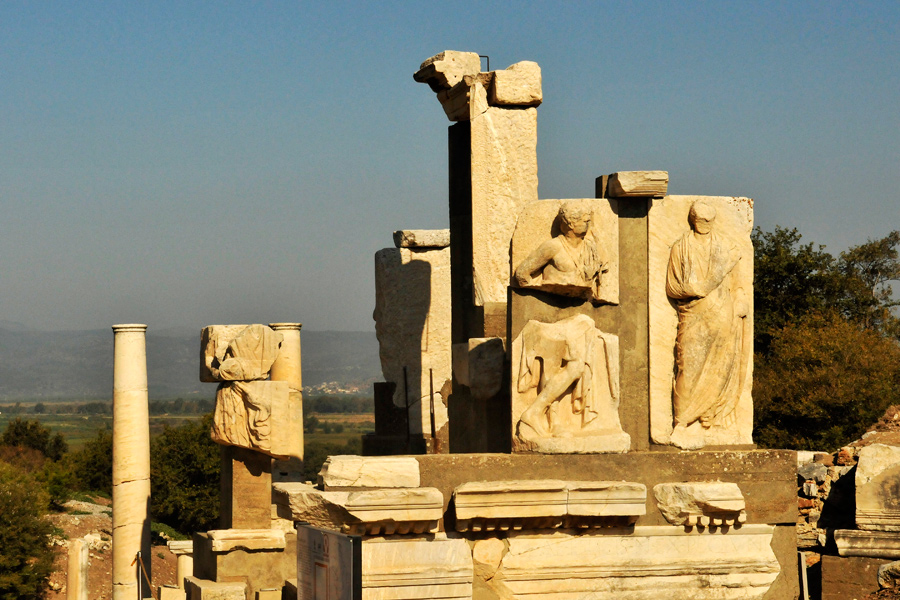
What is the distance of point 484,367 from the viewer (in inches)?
365

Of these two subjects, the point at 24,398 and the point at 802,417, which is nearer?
the point at 802,417

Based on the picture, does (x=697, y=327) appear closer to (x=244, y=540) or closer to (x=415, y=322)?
(x=244, y=540)

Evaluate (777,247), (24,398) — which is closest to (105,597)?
(777,247)

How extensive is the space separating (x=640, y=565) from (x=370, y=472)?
198 cm

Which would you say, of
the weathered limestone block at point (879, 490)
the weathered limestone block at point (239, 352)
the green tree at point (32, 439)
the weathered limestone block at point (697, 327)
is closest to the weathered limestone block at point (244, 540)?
the weathered limestone block at point (239, 352)

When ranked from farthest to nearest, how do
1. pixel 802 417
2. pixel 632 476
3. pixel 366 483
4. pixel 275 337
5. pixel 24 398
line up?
pixel 24 398 < pixel 802 417 < pixel 275 337 < pixel 632 476 < pixel 366 483

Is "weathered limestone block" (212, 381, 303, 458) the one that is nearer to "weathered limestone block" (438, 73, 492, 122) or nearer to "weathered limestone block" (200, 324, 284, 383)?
"weathered limestone block" (200, 324, 284, 383)

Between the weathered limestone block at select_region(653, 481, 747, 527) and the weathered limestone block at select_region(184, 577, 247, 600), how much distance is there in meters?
5.60

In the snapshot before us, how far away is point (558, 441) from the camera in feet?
26.8

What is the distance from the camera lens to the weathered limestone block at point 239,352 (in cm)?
1333

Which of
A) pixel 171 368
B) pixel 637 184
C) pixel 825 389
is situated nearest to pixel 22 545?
pixel 825 389

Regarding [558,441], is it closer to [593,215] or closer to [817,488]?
[593,215]

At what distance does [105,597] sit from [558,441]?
534 inches

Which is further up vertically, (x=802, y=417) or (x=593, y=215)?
(x=593, y=215)
